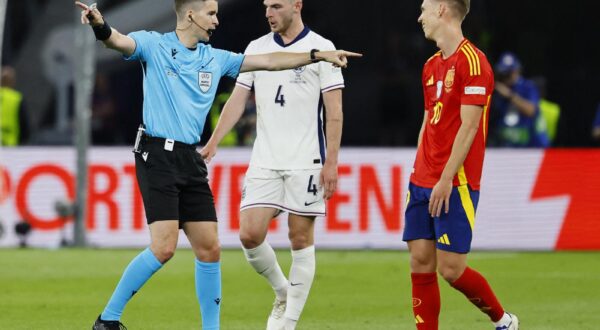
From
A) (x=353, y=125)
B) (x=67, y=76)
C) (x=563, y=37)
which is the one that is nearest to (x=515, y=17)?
(x=563, y=37)

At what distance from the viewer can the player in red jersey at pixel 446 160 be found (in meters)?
8.71

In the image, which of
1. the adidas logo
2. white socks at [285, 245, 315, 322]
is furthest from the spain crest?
white socks at [285, 245, 315, 322]

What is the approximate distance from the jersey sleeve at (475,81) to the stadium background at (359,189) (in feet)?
8.43

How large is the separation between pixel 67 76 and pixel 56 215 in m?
3.66

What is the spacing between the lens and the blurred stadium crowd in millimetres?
20703

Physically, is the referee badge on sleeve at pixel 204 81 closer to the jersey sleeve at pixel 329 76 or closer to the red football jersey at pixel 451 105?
the jersey sleeve at pixel 329 76

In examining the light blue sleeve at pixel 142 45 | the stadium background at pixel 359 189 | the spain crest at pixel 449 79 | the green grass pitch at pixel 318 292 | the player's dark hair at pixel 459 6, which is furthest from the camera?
the stadium background at pixel 359 189

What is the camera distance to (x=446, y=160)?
29.1 ft

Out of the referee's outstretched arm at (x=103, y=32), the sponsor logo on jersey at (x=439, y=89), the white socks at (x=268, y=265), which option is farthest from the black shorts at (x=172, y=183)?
the sponsor logo on jersey at (x=439, y=89)

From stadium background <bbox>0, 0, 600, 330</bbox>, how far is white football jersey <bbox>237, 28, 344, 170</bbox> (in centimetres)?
129

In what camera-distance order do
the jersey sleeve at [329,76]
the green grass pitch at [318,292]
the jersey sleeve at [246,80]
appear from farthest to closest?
the green grass pitch at [318,292] < the jersey sleeve at [246,80] < the jersey sleeve at [329,76]

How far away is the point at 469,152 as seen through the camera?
891 cm

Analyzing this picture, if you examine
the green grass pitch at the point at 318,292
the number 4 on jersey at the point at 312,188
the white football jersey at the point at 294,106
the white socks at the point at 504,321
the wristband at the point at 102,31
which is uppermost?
the wristband at the point at 102,31

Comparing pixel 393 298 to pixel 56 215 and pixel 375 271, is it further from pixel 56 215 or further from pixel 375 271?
pixel 56 215
